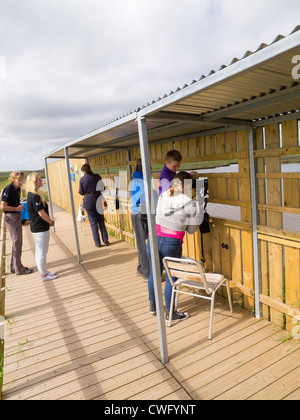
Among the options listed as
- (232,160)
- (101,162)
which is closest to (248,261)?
(232,160)

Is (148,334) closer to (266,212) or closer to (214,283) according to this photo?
(214,283)

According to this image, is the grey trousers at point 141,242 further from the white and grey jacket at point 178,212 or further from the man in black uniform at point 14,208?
the man in black uniform at point 14,208

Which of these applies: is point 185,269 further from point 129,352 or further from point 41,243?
point 41,243

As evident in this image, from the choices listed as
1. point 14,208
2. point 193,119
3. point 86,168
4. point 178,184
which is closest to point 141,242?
point 178,184

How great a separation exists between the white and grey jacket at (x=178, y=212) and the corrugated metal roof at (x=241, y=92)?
31.0 inches

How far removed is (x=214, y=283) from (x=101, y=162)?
230 inches

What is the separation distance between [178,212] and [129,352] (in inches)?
57.9

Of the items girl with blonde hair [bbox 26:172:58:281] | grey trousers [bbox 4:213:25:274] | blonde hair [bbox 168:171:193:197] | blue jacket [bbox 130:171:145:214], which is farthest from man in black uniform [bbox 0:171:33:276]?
blonde hair [bbox 168:171:193:197]

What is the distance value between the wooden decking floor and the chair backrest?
25.4 inches

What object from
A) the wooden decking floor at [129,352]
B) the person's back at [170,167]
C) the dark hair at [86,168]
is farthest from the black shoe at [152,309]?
the dark hair at [86,168]

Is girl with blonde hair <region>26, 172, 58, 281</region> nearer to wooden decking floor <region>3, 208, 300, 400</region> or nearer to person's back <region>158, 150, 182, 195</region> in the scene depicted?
wooden decking floor <region>3, 208, 300, 400</region>

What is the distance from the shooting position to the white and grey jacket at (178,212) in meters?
2.90

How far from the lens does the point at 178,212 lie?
293 centimetres

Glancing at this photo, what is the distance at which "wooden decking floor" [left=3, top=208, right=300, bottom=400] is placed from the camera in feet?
7.75
